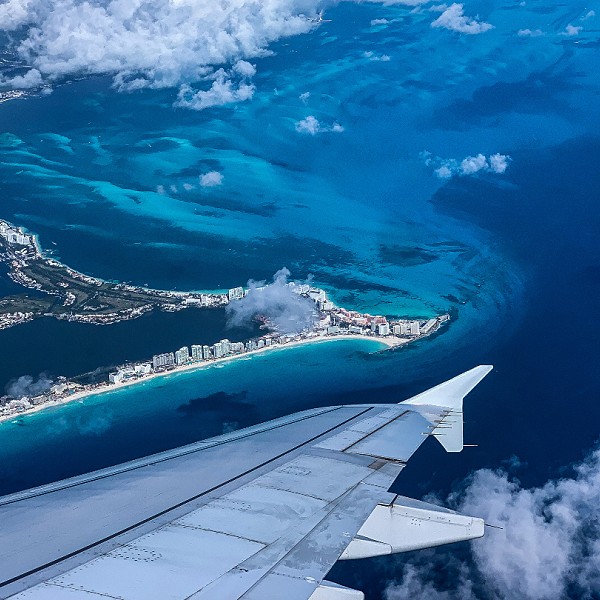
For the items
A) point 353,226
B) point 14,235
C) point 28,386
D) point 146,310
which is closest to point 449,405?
point 28,386

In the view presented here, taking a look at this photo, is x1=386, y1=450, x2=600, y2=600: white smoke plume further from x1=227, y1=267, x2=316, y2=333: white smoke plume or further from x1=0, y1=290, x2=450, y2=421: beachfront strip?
x1=227, y1=267, x2=316, y2=333: white smoke plume

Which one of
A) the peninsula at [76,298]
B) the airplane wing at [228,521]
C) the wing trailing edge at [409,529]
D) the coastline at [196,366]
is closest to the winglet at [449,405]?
the airplane wing at [228,521]

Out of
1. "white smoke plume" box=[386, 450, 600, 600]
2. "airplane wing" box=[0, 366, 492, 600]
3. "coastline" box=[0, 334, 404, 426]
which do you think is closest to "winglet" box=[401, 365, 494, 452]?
"airplane wing" box=[0, 366, 492, 600]

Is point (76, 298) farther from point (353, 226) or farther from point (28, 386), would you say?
point (353, 226)

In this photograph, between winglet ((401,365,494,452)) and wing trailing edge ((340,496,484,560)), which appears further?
winglet ((401,365,494,452))

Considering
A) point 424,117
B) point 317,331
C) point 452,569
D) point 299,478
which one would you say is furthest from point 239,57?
point 299,478

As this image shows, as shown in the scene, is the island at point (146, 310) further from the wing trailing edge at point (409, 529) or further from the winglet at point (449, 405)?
the wing trailing edge at point (409, 529)

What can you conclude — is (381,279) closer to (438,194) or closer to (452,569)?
(438,194)

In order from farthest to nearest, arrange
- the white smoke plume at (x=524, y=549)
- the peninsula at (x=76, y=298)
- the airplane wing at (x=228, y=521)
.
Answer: the peninsula at (x=76, y=298)
the white smoke plume at (x=524, y=549)
the airplane wing at (x=228, y=521)
